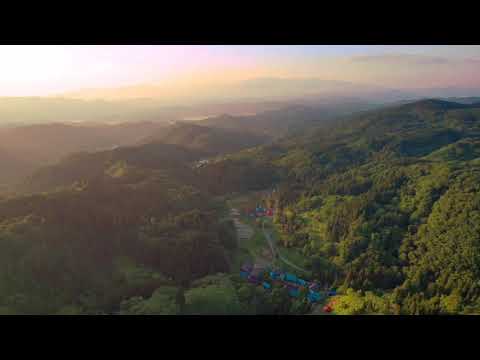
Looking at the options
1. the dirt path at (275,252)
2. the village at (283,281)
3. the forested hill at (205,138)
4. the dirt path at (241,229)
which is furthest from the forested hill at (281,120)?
the village at (283,281)

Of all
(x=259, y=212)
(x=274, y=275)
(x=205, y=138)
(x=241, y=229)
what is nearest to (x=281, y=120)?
(x=205, y=138)

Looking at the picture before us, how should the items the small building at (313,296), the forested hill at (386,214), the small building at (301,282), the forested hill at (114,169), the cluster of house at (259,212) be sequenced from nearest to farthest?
the small building at (313,296), the forested hill at (386,214), the small building at (301,282), the cluster of house at (259,212), the forested hill at (114,169)

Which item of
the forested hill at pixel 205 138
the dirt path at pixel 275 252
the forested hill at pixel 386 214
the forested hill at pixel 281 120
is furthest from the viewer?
the forested hill at pixel 281 120

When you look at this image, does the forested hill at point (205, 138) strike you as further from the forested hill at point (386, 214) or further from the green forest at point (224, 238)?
the green forest at point (224, 238)

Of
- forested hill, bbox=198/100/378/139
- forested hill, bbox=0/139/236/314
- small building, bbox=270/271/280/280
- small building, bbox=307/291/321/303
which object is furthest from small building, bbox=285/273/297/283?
forested hill, bbox=198/100/378/139

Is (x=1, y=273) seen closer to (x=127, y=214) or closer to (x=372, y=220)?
(x=127, y=214)

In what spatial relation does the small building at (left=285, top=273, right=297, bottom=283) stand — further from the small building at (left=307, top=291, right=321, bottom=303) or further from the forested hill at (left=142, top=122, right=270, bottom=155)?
the forested hill at (left=142, top=122, right=270, bottom=155)
